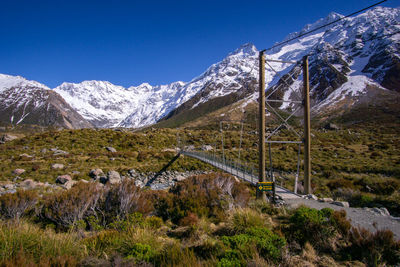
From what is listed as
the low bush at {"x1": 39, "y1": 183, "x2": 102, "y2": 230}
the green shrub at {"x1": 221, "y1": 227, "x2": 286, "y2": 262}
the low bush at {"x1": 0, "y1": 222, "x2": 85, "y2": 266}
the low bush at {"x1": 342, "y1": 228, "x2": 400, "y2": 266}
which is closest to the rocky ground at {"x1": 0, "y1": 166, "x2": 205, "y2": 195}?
the low bush at {"x1": 39, "y1": 183, "x2": 102, "y2": 230}

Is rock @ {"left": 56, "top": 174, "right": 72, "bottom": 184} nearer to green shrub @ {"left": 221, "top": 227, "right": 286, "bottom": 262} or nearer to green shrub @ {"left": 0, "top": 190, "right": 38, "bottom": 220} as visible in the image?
green shrub @ {"left": 0, "top": 190, "right": 38, "bottom": 220}

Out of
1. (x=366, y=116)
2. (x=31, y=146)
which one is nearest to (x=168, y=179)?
(x=31, y=146)

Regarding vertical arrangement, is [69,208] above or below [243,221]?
above

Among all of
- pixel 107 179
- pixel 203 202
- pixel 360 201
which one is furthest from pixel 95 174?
pixel 360 201

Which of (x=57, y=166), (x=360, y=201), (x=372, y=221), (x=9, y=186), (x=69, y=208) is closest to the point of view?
(x=372, y=221)

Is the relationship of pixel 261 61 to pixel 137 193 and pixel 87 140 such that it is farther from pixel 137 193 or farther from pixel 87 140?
pixel 87 140

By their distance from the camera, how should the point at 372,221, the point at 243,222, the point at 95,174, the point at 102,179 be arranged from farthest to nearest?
1. the point at 95,174
2. the point at 102,179
3. the point at 372,221
4. the point at 243,222

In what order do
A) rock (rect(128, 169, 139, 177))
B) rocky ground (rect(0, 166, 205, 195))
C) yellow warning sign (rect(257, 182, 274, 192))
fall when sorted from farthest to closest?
rock (rect(128, 169, 139, 177)) → rocky ground (rect(0, 166, 205, 195)) → yellow warning sign (rect(257, 182, 274, 192))

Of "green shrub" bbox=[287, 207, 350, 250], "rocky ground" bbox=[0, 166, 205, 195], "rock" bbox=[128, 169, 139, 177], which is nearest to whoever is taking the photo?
"green shrub" bbox=[287, 207, 350, 250]

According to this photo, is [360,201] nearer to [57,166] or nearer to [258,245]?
[258,245]

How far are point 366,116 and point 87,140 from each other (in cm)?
9336

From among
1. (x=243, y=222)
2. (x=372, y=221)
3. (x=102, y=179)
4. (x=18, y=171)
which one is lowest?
(x=102, y=179)

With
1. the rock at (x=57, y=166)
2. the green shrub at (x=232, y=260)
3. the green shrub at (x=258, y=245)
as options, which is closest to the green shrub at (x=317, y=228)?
the green shrub at (x=258, y=245)

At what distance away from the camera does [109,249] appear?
369 centimetres
